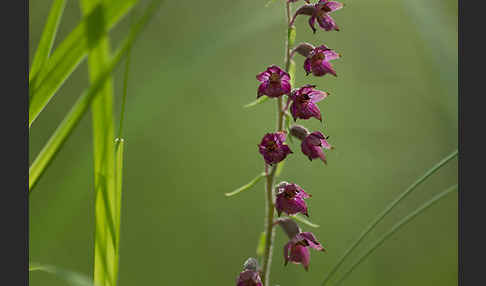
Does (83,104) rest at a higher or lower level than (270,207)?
higher

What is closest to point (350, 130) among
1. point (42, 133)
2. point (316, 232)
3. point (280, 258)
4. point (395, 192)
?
point (395, 192)

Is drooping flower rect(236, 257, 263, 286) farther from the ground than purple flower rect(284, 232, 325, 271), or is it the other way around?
purple flower rect(284, 232, 325, 271)

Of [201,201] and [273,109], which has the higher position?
[273,109]

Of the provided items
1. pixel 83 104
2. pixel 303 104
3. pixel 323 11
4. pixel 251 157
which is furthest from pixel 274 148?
pixel 251 157

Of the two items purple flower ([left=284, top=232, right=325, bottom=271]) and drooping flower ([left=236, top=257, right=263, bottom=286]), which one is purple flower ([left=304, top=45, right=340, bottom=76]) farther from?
drooping flower ([left=236, top=257, right=263, bottom=286])

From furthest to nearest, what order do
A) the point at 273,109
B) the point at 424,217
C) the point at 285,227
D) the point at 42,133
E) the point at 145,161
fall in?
the point at 273,109 → the point at 424,217 → the point at 145,161 → the point at 42,133 → the point at 285,227

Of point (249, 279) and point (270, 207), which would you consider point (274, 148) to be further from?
point (249, 279)

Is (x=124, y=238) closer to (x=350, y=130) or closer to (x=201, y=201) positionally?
(x=201, y=201)

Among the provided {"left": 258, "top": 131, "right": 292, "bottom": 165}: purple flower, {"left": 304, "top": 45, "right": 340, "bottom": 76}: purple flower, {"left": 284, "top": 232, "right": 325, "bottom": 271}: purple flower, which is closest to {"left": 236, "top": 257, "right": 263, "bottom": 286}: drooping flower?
{"left": 284, "top": 232, "right": 325, "bottom": 271}: purple flower
